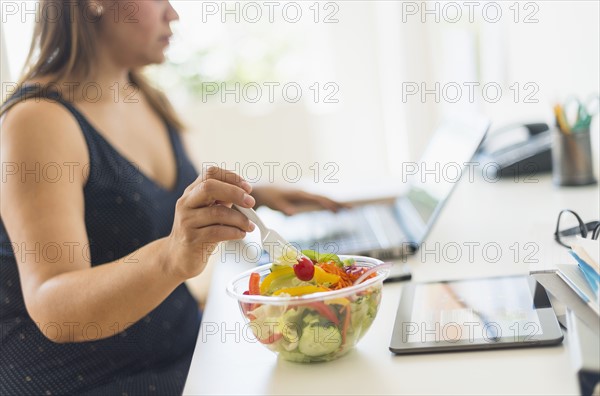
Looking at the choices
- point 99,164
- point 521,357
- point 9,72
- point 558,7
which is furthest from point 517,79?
point 9,72

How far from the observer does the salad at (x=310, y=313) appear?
75 cm

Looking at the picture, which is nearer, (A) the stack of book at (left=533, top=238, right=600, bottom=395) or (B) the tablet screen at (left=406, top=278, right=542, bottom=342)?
(A) the stack of book at (left=533, top=238, right=600, bottom=395)

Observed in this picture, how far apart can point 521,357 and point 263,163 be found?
2939mm

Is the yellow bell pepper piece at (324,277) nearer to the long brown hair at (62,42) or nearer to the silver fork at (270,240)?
the silver fork at (270,240)

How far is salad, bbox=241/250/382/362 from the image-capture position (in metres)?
0.75

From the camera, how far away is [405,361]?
2.51ft

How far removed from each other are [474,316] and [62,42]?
0.84 metres

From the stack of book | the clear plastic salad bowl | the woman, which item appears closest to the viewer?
the stack of book

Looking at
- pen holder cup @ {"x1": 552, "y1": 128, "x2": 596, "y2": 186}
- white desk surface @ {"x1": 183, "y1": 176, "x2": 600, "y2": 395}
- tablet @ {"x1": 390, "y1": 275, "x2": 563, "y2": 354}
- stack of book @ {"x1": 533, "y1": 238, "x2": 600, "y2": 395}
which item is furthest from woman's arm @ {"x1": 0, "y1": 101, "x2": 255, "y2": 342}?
pen holder cup @ {"x1": 552, "y1": 128, "x2": 596, "y2": 186}

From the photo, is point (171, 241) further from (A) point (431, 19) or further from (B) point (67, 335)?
(A) point (431, 19)

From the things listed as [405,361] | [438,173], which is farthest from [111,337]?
[438,173]

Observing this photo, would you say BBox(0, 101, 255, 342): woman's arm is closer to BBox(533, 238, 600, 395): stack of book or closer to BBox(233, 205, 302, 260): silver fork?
BBox(233, 205, 302, 260): silver fork

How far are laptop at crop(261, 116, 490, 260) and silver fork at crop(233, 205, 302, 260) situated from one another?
370 mm

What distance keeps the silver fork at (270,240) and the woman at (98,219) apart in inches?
0.5
